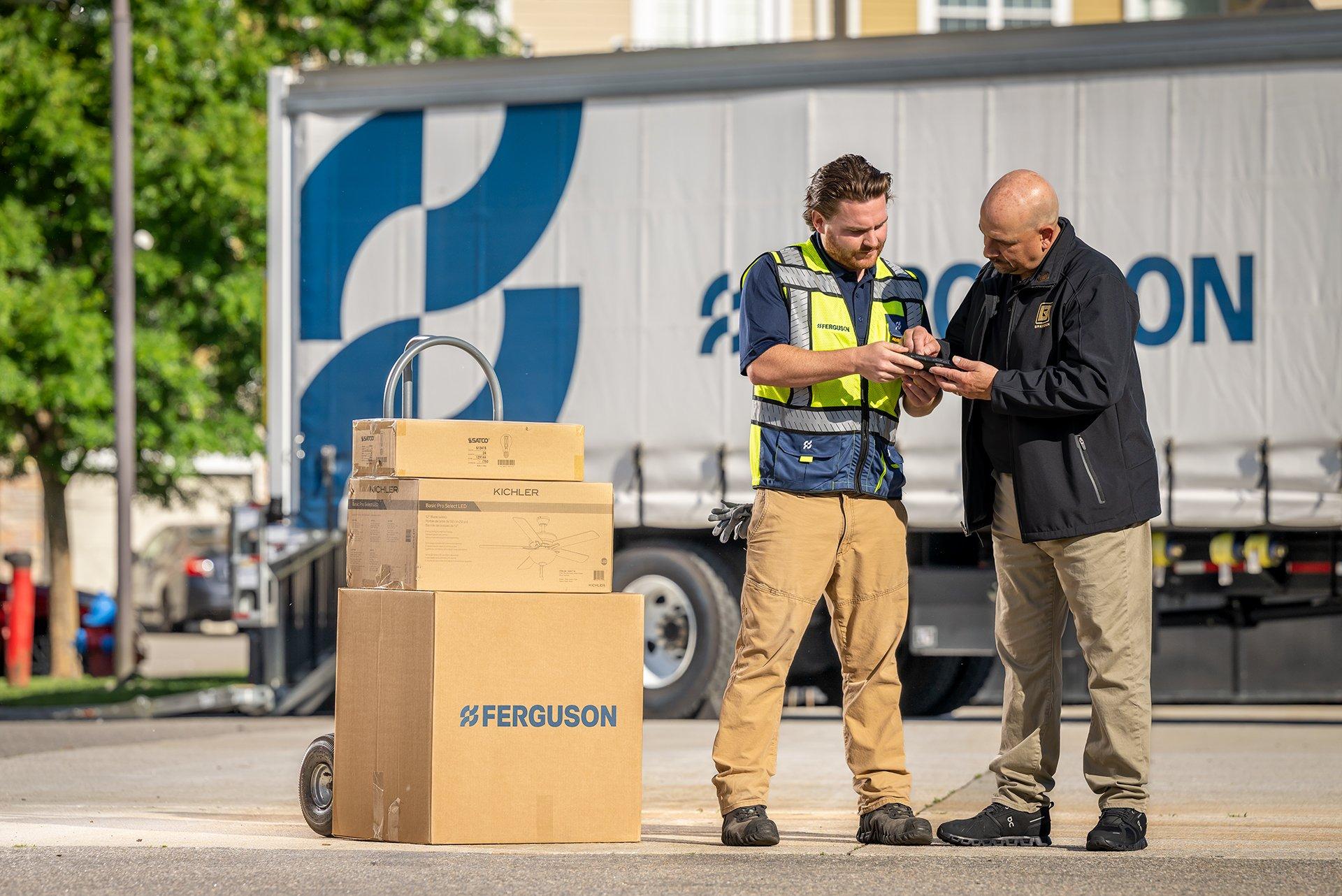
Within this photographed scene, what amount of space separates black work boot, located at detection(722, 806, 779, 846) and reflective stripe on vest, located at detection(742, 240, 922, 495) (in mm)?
910

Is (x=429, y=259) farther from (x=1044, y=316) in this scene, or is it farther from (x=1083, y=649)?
(x=1083, y=649)

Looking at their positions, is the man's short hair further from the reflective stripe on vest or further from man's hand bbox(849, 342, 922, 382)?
man's hand bbox(849, 342, 922, 382)

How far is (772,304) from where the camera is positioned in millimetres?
5500

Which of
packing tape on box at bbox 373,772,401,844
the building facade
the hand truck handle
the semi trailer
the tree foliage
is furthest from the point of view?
the building facade

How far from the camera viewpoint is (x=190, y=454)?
1652 cm

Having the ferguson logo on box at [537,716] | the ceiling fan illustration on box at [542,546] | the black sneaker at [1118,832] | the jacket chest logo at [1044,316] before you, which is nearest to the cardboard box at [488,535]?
the ceiling fan illustration on box at [542,546]

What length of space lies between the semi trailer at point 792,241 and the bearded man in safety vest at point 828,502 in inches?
180

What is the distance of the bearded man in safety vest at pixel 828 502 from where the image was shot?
541 centimetres

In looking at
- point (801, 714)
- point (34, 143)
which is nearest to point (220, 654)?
point (34, 143)

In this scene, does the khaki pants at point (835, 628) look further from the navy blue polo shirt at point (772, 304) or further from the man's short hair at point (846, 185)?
the man's short hair at point (846, 185)

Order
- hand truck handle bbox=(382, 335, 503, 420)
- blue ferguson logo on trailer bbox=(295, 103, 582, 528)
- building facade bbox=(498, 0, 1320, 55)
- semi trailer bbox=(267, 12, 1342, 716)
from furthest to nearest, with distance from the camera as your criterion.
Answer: building facade bbox=(498, 0, 1320, 55) < blue ferguson logo on trailer bbox=(295, 103, 582, 528) < semi trailer bbox=(267, 12, 1342, 716) < hand truck handle bbox=(382, 335, 503, 420)

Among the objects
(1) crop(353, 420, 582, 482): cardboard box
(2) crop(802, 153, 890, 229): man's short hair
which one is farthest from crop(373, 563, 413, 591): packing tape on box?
(2) crop(802, 153, 890, 229): man's short hair

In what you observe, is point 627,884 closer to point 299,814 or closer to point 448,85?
point 299,814

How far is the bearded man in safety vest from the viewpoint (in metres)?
5.41
